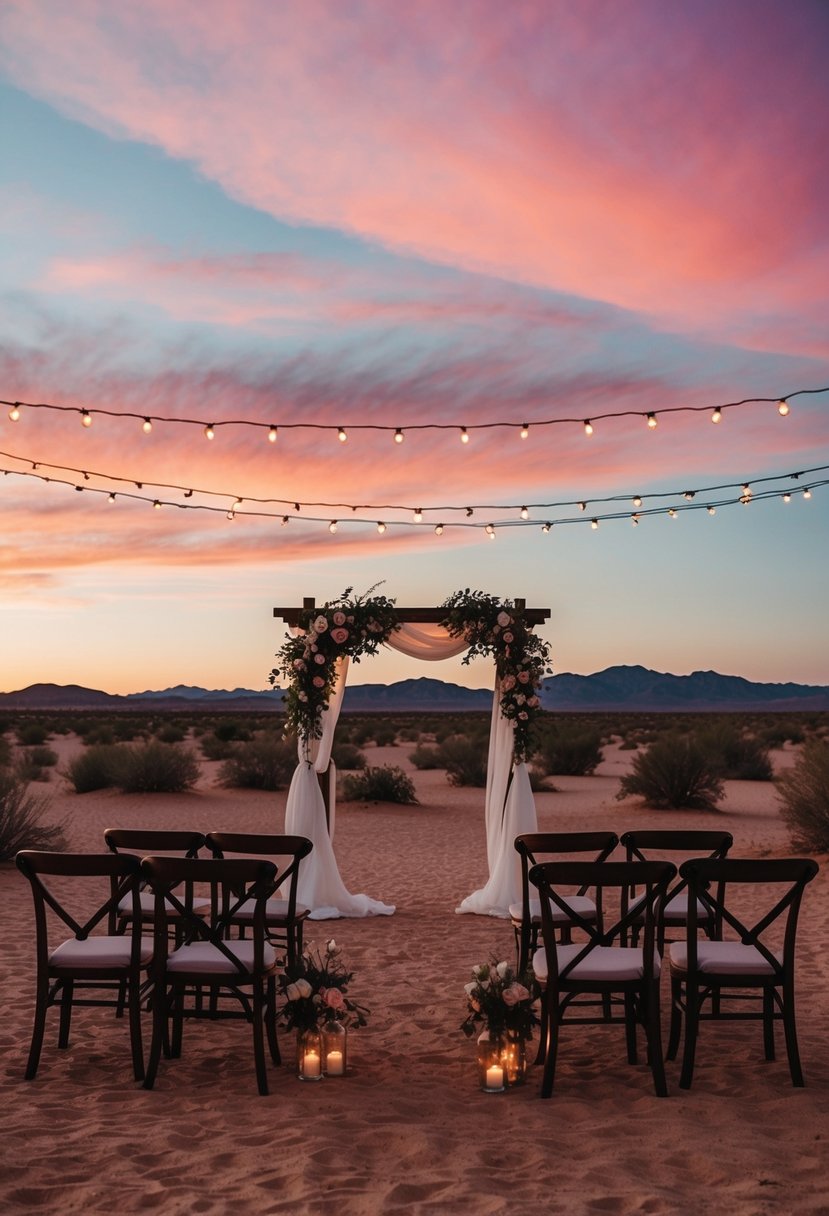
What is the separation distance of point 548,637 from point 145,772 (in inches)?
534

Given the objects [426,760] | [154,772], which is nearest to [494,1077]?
[154,772]

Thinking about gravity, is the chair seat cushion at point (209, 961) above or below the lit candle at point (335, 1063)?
above

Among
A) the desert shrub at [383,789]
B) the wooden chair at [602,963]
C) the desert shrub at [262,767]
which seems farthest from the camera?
the desert shrub at [262,767]

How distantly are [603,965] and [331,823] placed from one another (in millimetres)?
5995

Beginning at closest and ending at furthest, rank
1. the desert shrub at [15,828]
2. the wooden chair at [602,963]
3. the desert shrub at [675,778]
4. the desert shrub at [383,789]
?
the wooden chair at [602,963] → the desert shrub at [15,828] → the desert shrub at [675,778] → the desert shrub at [383,789]

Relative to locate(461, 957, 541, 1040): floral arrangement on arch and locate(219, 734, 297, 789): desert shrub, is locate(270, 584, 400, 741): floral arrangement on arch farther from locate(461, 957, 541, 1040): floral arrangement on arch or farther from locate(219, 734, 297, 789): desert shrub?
locate(219, 734, 297, 789): desert shrub

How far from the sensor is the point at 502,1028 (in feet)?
17.1

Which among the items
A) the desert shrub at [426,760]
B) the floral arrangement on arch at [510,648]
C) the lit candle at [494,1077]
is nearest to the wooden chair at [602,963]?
the lit candle at [494,1077]

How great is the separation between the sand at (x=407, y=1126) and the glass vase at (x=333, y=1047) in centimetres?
8

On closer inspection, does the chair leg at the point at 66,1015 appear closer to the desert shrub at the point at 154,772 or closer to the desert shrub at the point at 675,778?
the desert shrub at the point at 675,778

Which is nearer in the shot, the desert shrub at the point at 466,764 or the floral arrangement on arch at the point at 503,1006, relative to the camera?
the floral arrangement on arch at the point at 503,1006

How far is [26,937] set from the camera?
8805 mm

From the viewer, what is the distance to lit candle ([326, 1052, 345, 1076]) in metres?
5.40

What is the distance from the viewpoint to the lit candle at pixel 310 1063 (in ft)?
17.5
